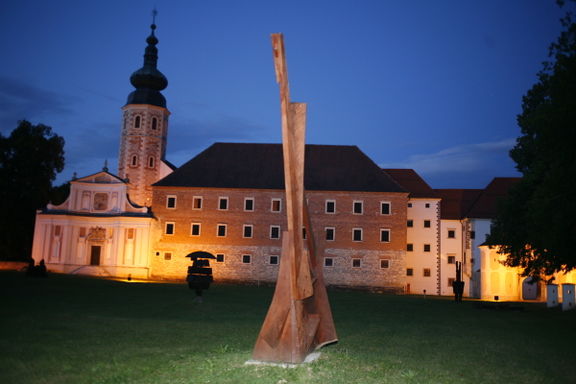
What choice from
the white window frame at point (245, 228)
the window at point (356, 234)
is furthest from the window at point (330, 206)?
the white window frame at point (245, 228)

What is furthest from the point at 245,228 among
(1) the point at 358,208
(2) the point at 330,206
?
(1) the point at 358,208

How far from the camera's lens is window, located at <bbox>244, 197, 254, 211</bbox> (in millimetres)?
46438

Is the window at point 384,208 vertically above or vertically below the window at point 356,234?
above

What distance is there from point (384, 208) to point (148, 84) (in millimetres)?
27145

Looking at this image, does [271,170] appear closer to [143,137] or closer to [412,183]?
[412,183]

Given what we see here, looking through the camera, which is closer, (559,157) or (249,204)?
(559,157)

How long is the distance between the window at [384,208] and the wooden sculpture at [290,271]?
3722 cm

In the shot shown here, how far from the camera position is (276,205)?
46.2 m

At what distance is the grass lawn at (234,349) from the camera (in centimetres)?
757

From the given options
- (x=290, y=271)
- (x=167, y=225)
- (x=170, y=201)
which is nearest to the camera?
(x=290, y=271)

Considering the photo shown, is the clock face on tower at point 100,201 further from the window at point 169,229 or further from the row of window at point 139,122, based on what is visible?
the row of window at point 139,122

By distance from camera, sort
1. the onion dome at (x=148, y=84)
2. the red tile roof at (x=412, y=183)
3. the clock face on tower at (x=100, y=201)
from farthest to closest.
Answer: the onion dome at (x=148, y=84) → the red tile roof at (x=412, y=183) → the clock face on tower at (x=100, y=201)

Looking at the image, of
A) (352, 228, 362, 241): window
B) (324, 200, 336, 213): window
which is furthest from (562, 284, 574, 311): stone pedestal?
(324, 200, 336, 213): window

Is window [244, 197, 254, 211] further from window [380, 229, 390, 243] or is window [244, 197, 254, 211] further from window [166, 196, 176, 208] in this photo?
window [380, 229, 390, 243]
